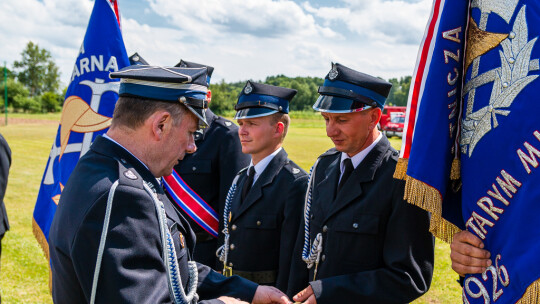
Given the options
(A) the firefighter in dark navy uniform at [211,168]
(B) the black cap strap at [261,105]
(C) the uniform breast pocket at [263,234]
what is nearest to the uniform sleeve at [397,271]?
(C) the uniform breast pocket at [263,234]

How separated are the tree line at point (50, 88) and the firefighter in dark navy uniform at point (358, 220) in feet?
101

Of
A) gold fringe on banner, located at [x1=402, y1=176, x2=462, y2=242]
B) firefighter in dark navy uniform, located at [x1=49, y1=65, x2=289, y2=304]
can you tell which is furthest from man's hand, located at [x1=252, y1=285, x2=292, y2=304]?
gold fringe on banner, located at [x1=402, y1=176, x2=462, y2=242]

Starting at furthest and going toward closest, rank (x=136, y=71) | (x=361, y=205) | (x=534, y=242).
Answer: (x=361, y=205)
(x=136, y=71)
(x=534, y=242)

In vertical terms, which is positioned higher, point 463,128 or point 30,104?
point 463,128

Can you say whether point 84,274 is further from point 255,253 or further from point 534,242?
point 255,253

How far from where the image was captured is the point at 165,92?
2010 millimetres

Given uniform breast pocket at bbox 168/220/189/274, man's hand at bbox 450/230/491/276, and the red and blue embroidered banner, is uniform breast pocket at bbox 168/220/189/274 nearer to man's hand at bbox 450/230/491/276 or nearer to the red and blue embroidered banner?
the red and blue embroidered banner

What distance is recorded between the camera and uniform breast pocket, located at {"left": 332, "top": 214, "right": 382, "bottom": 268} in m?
2.74

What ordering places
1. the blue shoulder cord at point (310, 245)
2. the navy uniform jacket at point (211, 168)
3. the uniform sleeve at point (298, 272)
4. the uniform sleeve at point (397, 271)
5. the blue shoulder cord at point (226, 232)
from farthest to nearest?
the navy uniform jacket at point (211, 168) < the blue shoulder cord at point (226, 232) < the uniform sleeve at point (298, 272) < the blue shoulder cord at point (310, 245) < the uniform sleeve at point (397, 271)

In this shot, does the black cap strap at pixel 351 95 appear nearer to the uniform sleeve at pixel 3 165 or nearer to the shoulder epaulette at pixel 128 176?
the shoulder epaulette at pixel 128 176

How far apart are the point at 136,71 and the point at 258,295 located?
4.56 feet

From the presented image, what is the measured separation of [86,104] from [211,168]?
1282 mm

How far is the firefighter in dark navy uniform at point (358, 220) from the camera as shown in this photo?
2.64 meters

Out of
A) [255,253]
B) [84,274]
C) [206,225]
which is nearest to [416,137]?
[84,274]
